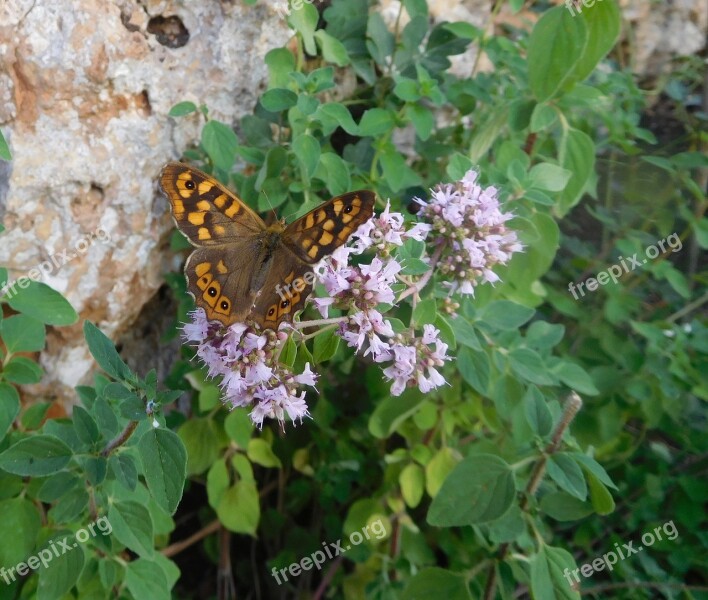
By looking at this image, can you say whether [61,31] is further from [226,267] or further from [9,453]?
[9,453]

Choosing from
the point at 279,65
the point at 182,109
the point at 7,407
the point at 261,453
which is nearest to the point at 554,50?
the point at 279,65

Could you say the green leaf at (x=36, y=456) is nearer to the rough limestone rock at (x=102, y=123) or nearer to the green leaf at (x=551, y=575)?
the rough limestone rock at (x=102, y=123)

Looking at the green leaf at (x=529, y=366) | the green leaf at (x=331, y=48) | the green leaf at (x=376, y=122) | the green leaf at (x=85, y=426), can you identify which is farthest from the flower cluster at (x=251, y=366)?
the green leaf at (x=331, y=48)

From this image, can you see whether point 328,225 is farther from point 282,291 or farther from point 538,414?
point 538,414

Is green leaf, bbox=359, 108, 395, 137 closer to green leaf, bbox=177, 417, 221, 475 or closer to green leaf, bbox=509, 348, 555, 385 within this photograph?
green leaf, bbox=509, 348, 555, 385

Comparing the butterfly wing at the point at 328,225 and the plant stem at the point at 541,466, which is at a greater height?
the butterfly wing at the point at 328,225

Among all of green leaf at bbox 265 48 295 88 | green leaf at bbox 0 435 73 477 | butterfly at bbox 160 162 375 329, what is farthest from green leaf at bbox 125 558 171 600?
green leaf at bbox 265 48 295 88
